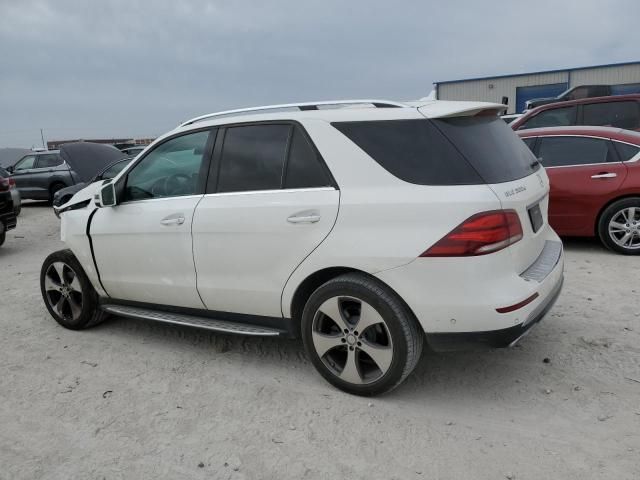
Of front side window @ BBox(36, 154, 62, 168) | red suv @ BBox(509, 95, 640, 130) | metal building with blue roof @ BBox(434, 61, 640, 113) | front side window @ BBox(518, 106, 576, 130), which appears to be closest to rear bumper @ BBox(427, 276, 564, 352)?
red suv @ BBox(509, 95, 640, 130)

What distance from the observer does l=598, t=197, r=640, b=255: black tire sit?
236 inches

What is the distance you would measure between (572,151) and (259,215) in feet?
15.6

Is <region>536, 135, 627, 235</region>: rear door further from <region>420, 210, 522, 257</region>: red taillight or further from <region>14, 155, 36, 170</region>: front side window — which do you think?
<region>14, 155, 36, 170</region>: front side window

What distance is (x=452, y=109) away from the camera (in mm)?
2988

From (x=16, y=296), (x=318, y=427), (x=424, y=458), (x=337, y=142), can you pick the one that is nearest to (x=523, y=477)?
(x=424, y=458)

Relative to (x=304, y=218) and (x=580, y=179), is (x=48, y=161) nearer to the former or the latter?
(x=580, y=179)

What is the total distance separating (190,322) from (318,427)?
→ 129cm

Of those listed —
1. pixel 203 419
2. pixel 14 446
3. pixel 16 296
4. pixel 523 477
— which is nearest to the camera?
pixel 523 477

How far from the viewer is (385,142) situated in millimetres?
2963

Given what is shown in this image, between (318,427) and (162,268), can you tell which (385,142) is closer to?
(318,427)

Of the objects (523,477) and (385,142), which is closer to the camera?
(523,477)

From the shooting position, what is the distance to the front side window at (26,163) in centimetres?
1493

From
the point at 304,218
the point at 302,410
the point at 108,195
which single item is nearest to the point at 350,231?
the point at 304,218

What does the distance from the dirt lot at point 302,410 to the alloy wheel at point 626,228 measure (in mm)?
1937
